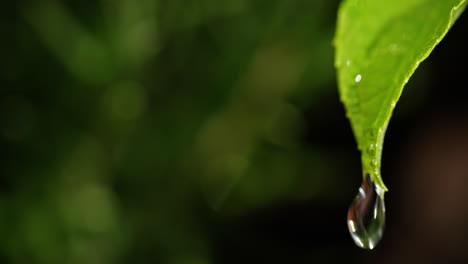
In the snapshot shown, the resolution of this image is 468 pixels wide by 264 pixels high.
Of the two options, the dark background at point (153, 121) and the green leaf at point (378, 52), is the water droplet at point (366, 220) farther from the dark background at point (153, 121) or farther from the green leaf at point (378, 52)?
the dark background at point (153, 121)

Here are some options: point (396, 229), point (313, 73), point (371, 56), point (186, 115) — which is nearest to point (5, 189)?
point (186, 115)

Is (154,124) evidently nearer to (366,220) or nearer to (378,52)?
(366,220)

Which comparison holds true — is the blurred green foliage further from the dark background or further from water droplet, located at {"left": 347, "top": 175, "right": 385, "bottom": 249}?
water droplet, located at {"left": 347, "top": 175, "right": 385, "bottom": 249}

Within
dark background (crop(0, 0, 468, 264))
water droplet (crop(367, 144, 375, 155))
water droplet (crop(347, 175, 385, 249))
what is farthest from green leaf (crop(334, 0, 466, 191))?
dark background (crop(0, 0, 468, 264))

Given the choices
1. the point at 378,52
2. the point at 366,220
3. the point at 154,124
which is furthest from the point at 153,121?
the point at 378,52

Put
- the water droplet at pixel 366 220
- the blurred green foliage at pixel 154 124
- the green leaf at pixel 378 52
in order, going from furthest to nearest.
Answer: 1. the blurred green foliage at pixel 154 124
2. the water droplet at pixel 366 220
3. the green leaf at pixel 378 52

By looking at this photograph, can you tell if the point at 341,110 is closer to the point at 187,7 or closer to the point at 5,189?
the point at 187,7

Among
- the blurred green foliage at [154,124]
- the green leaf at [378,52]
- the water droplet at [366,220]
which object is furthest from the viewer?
the blurred green foliage at [154,124]

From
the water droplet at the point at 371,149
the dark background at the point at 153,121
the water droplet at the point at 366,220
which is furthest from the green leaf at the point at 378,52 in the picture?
the dark background at the point at 153,121
